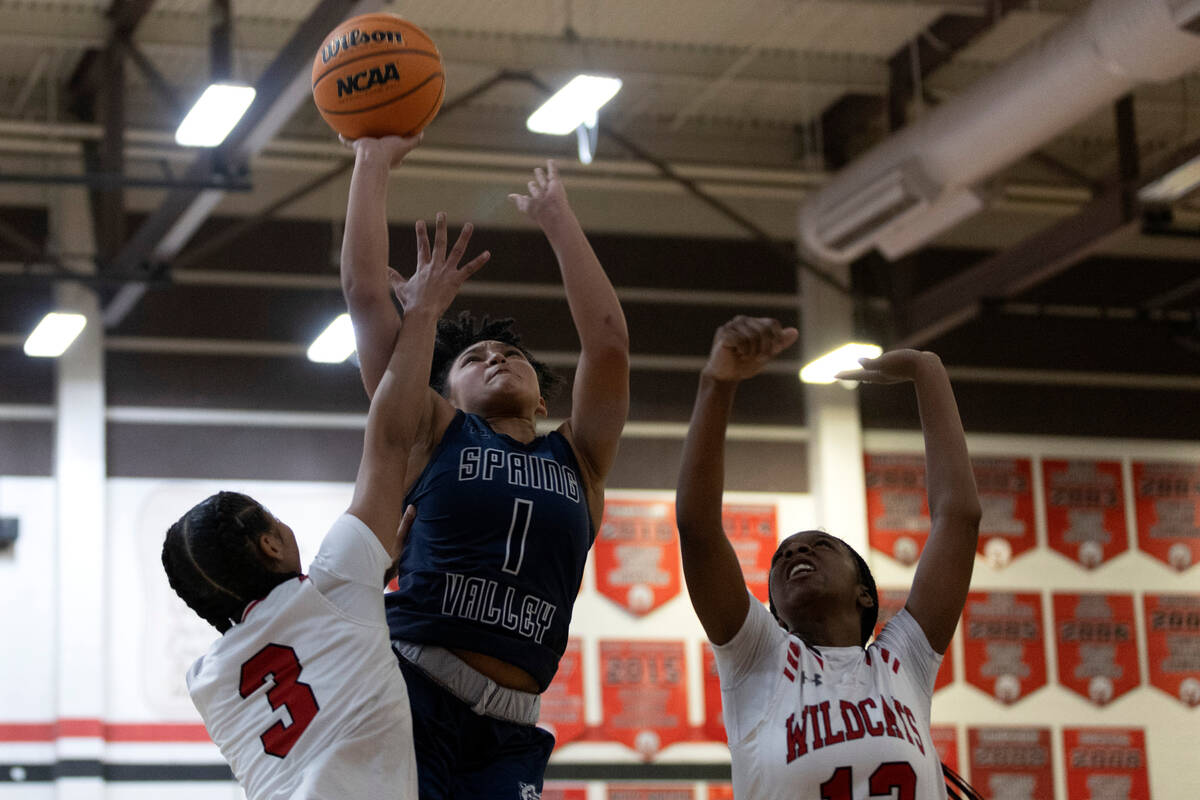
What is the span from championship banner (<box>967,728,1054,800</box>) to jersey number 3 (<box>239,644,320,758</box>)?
921 centimetres

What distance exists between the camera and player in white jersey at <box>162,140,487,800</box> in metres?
3.00

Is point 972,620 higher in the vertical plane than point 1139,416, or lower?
lower

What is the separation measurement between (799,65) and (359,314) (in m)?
8.28

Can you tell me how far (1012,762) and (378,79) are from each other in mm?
9078

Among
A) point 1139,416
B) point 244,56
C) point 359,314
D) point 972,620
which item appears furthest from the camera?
point 1139,416

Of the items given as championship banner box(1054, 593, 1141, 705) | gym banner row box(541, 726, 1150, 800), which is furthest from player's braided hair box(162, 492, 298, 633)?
championship banner box(1054, 593, 1141, 705)

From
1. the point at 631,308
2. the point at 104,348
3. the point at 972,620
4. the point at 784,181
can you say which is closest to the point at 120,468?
the point at 104,348

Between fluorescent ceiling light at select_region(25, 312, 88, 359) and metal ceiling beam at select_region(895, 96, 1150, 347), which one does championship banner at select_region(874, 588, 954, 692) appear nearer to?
metal ceiling beam at select_region(895, 96, 1150, 347)

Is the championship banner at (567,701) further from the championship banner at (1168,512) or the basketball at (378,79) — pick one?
the basketball at (378,79)

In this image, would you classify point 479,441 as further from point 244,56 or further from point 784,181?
point 784,181

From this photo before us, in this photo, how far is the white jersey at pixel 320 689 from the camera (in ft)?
9.80

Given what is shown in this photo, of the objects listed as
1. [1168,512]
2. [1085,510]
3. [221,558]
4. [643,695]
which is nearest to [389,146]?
[221,558]

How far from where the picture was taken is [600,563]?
36.4ft

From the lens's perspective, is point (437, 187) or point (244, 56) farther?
point (437, 187)
